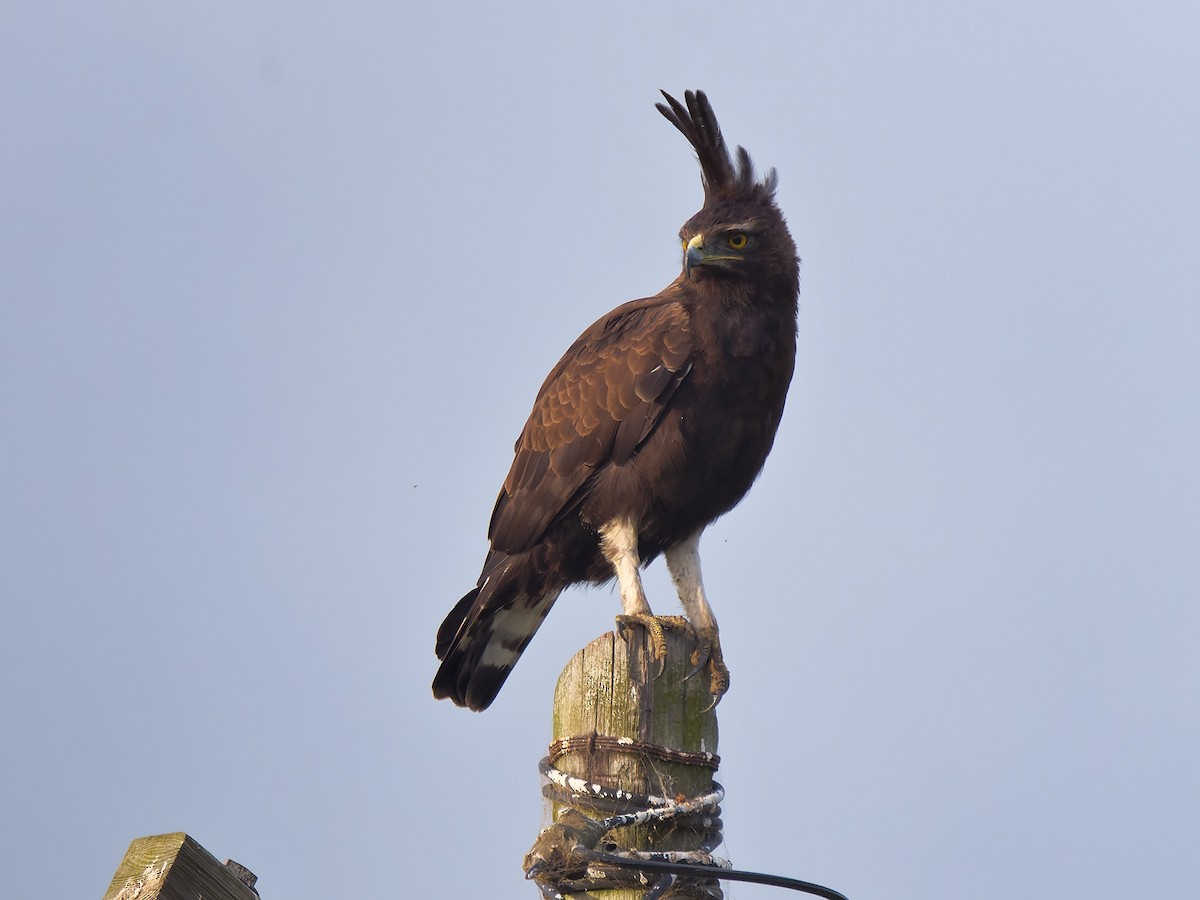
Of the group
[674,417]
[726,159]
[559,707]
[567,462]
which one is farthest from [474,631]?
[559,707]

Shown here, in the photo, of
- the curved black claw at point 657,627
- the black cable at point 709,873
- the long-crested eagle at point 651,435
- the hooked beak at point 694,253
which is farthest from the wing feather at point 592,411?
the black cable at point 709,873

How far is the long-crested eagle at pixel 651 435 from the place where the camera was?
5.88 metres

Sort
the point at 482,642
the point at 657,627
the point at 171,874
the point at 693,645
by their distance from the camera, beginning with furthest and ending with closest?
the point at 482,642 → the point at 657,627 → the point at 693,645 → the point at 171,874

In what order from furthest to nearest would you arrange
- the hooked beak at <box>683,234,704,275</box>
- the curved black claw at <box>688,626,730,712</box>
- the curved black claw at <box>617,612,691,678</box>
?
the hooked beak at <box>683,234,704,275</box> < the curved black claw at <box>688,626,730,712</box> < the curved black claw at <box>617,612,691,678</box>

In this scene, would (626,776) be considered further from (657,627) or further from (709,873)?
(657,627)

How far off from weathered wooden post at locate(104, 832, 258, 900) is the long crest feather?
4.79 m

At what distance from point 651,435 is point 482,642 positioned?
1294 millimetres

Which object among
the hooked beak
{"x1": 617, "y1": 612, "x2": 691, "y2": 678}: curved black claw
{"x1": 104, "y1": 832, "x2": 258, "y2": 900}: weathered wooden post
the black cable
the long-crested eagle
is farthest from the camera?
the hooked beak

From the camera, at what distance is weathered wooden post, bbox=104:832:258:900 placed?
221cm

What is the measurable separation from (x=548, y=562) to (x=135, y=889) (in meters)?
4.00

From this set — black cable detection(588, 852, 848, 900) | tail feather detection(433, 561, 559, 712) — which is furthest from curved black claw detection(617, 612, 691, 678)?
tail feather detection(433, 561, 559, 712)

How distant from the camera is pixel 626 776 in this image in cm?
316

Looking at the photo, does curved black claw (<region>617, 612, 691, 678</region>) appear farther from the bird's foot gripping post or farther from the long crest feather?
the long crest feather

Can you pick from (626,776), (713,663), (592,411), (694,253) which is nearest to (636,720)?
(626,776)
